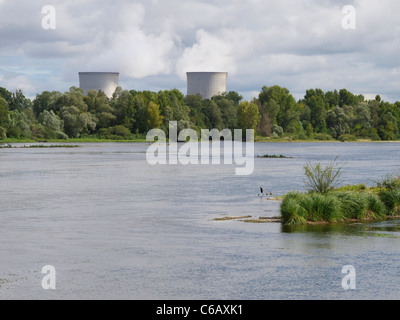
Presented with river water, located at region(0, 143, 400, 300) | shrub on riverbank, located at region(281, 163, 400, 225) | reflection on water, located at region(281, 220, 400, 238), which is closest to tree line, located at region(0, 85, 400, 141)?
river water, located at region(0, 143, 400, 300)

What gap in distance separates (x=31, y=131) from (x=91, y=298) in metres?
140

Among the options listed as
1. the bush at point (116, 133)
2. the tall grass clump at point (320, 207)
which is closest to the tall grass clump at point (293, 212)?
the tall grass clump at point (320, 207)

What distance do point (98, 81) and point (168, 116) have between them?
35587 millimetres

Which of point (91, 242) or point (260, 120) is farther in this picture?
point (260, 120)

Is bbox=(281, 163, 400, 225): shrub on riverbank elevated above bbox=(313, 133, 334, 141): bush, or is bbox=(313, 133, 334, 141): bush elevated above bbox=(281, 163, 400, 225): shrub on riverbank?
bbox=(313, 133, 334, 141): bush

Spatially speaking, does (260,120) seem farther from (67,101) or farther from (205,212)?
(205,212)

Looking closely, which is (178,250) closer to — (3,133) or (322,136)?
(3,133)

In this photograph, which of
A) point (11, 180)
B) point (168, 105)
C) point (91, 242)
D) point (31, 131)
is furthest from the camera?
point (168, 105)

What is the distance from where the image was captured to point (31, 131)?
15438 centimetres

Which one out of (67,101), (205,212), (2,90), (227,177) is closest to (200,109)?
(67,101)

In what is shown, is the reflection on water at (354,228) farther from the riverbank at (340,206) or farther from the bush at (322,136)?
the bush at (322,136)

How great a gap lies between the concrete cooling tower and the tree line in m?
3.33

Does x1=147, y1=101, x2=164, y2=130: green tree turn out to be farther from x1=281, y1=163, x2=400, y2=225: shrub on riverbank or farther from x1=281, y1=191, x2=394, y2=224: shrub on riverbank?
x1=281, y1=191, x2=394, y2=224: shrub on riverbank

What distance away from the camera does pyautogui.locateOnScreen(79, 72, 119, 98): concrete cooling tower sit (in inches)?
7603
